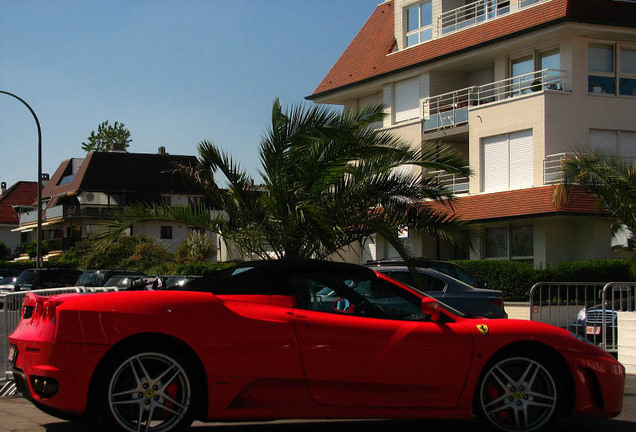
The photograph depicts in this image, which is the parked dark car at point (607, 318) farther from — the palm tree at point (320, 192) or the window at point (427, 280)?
the palm tree at point (320, 192)

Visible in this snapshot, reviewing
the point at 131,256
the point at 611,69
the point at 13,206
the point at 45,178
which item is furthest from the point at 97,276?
the point at 45,178

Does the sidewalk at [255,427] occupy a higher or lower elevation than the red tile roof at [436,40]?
lower

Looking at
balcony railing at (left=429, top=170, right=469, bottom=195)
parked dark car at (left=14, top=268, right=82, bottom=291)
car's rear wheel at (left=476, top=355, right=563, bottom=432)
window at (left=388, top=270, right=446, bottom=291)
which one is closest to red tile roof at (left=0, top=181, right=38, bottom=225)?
parked dark car at (left=14, top=268, right=82, bottom=291)

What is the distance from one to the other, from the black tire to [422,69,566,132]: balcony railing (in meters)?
23.6

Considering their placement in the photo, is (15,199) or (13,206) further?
(15,199)

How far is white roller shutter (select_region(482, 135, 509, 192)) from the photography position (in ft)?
94.1

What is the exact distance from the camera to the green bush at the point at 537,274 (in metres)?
24.0

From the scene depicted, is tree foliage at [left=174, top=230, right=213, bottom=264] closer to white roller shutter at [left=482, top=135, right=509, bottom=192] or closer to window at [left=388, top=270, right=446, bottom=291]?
white roller shutter at [left=482, top=135, right=509, bottom=192]

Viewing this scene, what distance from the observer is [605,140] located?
1105 inches

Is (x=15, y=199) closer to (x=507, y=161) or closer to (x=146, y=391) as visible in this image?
(x=507, y=161)

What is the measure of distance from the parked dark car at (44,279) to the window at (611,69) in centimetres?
2085

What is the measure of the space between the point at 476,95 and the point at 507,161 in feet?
14.1

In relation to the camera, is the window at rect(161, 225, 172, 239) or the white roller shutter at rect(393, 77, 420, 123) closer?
the white roller shutter at rect(393, 77, 420, 123)

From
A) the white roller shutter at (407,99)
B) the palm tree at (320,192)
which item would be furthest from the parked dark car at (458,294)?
the white roller shutter at (407,99)
